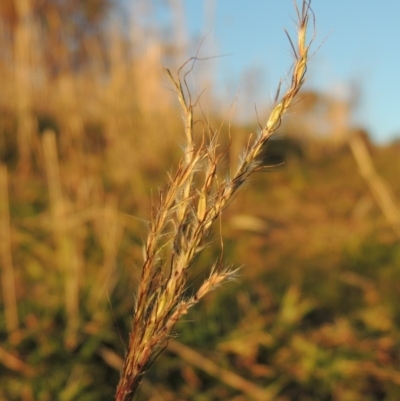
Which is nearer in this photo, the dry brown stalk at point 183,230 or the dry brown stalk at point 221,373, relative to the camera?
the dry brown stalk at point 183,230

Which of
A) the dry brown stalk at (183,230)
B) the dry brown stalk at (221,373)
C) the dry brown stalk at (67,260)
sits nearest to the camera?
the dry brown stalk at (183,230)

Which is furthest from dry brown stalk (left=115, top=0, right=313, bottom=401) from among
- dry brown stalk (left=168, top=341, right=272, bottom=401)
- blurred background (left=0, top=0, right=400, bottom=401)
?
dry brown stalk (left=168, top=341, right=272, bottom=401)

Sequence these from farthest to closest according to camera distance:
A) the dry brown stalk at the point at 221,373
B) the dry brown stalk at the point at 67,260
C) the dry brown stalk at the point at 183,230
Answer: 1. the dry brown stalk at the point at 67,260
2. the dry brown stalk at the point at 221,373
3. the dry brown stalk at the point at 183,230

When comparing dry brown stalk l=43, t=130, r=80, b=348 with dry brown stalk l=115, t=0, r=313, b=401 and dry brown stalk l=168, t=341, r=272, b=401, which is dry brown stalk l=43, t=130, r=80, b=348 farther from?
dry brown stalk l=115, t=0, r=313, b=401

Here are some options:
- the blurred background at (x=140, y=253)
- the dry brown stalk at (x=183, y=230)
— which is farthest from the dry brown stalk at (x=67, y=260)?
the dry brown stalk at (x=183, y=230)

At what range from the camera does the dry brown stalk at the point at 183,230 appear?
0.84ft

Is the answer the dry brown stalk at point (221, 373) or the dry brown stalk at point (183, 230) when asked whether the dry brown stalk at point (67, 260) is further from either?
the dry brown stalk at point (183, 230)

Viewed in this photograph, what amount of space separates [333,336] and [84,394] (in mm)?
729

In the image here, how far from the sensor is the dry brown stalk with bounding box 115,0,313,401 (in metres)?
0.25

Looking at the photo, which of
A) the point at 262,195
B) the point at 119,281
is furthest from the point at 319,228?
the point at 119,281

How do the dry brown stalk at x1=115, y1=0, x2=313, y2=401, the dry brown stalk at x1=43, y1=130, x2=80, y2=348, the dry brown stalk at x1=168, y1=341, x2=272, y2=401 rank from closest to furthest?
1. the dry brown stalk at x1=115, y1=0, x2=313, y2=401
2. the dry brown stalk at x1=168, y1=341, x2=272, y2=401
3. the dry brown stalk at x1=43, y1=130, x2=80, y2=348

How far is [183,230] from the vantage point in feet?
0.89

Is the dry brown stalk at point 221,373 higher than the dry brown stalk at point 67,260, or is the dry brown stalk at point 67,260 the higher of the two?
the dry brown stalk at point 67,260

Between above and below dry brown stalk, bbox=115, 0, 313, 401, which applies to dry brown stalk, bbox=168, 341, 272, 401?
below
